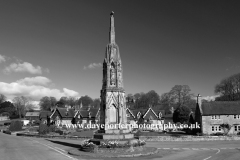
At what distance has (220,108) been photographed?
47.6 meters

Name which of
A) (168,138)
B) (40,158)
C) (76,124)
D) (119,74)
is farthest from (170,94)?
(40,158)

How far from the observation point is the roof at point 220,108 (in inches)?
1839

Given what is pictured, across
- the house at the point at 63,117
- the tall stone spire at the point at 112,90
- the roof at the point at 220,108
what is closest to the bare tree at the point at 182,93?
the roof at the point at 220,108

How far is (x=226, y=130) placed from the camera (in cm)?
4522

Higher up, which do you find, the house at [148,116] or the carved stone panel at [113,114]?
the carved stone panel at [113,114]

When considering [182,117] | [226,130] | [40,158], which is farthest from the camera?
[182,117]

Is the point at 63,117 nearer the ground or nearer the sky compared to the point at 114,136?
nearer the ground

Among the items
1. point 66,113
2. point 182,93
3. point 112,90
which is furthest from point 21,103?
point 112,90

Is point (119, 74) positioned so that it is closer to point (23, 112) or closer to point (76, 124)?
point (76, 124)

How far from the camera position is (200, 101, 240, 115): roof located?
4672 cm

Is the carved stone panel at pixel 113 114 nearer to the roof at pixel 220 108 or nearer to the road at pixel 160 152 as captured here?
the road at pixel 160 152

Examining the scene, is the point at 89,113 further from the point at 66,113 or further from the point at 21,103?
the point at 21,103

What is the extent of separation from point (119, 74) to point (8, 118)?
363 ft

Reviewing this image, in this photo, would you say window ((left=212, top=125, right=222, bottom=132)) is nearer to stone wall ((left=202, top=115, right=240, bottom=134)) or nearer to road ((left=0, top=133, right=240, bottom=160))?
stone wall ((left=202, top=115, right=240, bottom=134))
